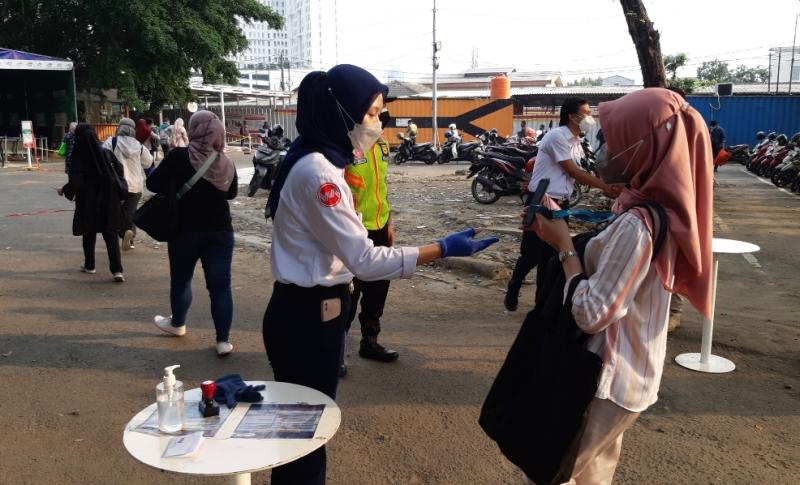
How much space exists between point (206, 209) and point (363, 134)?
2432 millimetres

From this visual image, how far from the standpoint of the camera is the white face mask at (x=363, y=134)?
89.6 inches

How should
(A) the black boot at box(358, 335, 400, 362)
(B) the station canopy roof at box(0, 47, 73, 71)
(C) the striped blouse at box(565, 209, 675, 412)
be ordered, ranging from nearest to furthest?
(C) the striped blouse at box(565, 209, 675, 412) < (A) the black boot at box(358, 335, 400, 362) < (B) the station canopy roof at box(0, 47, 73, 71)

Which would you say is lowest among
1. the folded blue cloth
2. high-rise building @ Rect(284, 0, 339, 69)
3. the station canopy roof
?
the folded blue cloth

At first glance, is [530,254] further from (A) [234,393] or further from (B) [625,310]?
(A) [234,393]

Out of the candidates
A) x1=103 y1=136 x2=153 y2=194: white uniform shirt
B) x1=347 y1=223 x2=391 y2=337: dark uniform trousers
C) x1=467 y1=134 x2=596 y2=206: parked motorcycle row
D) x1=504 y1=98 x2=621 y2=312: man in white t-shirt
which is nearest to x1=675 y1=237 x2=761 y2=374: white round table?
x1=504 y1=98 x2=621 y2=312: man in white t-shirt

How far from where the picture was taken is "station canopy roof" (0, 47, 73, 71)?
64.6ft

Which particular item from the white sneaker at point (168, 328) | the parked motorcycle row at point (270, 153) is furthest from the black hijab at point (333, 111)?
the parked motorcycle row at point (270, 153)

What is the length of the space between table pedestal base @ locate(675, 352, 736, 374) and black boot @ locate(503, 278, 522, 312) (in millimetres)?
1419

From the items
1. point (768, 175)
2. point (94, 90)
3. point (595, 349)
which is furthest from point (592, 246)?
point (94, 90)

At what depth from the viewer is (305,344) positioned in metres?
2.25

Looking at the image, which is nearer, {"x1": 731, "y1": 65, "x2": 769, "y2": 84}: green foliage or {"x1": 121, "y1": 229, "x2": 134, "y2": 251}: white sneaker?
{"x1": 121, "y1": 229, "x2": 134, "y2": 251}: white sneaker

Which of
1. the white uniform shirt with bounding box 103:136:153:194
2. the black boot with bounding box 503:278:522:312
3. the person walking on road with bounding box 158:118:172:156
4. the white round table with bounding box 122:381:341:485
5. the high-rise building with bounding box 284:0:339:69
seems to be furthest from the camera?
the high-rise building with bounding box 284:0:339:69

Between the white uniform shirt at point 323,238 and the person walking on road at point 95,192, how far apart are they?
471 cm

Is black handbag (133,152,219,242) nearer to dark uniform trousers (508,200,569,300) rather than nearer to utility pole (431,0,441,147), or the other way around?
dark uniform trousers (508,200,569,300)
